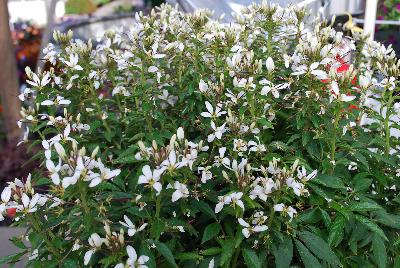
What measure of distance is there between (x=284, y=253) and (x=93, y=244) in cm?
49

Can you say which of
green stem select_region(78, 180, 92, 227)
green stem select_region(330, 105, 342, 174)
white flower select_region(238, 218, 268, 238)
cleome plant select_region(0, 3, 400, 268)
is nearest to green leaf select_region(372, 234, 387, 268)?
cleome plant select_region(0, 3, 400, 268)

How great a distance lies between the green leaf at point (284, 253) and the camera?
4.60ft

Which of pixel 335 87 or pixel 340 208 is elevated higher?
pixel 335 87

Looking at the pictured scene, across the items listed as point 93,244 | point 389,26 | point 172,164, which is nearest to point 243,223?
point 172,164

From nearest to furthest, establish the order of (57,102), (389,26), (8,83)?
(57,102) < (8,83) < (389,26)

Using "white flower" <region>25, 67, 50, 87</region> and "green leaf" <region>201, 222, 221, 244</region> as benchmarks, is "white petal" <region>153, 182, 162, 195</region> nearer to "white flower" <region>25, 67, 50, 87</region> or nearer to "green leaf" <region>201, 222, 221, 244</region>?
→ "green leaf" <region>201, 222, 221, 244</region>

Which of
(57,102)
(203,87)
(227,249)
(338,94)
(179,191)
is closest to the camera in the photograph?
(179,191)

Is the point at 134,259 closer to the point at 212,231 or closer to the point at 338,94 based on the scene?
the point at 212,231

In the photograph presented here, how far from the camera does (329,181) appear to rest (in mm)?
1561

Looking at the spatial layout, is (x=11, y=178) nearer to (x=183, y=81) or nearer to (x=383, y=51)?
(x=183, y=81)

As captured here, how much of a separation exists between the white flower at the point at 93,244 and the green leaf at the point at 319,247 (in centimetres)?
54

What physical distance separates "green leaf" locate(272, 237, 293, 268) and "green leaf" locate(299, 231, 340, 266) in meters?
0.05

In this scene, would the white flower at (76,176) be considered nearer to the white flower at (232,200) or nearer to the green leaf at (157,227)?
the green leaf at (157,227)

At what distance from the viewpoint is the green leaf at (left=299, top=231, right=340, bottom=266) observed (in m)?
1.42
